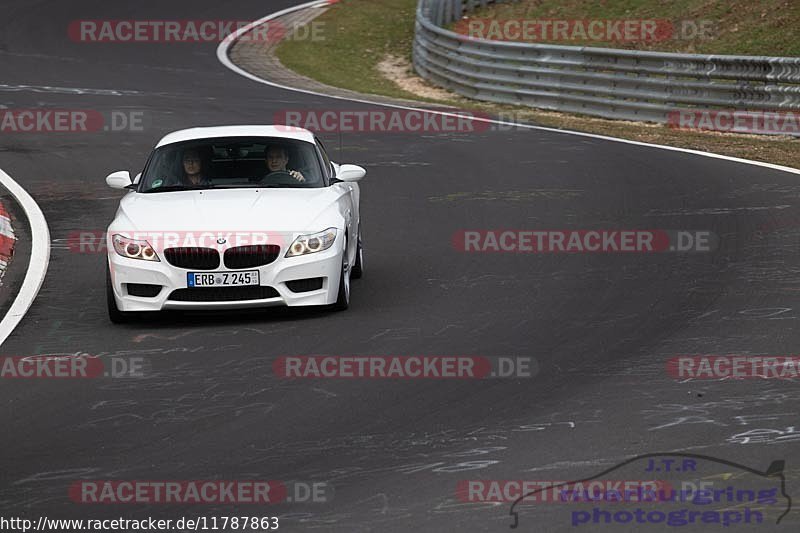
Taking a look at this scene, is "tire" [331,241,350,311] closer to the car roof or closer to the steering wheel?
the steering wheel

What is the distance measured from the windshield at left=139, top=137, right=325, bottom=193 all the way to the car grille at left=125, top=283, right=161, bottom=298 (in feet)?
4.21

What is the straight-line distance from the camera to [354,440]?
7227 millimetres

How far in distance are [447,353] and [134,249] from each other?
2522mm

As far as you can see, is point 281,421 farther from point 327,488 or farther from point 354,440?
point 327,488

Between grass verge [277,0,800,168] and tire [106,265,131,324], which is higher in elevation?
tire [106,265,131,324]

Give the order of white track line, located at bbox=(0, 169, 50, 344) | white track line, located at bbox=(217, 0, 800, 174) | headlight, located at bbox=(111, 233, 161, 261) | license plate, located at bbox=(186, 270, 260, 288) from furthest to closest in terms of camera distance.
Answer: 1. white track line, located at bbox=(217, 0, 800, 174)
2. white track line, located at bbox=(0, 169, 50, 344)
3. headlight, located at bbox=(111, 233, 161, 261)
4. license plate, located at bbox=(186, 270, 260, 288)

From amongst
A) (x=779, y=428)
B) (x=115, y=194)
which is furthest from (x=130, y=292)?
(x=115, y=194)

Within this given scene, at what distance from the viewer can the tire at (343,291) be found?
1030 centimetres

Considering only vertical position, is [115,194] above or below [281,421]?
below

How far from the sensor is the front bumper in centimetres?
998

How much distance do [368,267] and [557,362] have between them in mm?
3747

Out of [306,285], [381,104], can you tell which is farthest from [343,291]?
[381,104]

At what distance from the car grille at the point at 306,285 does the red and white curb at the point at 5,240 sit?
10.3 feet

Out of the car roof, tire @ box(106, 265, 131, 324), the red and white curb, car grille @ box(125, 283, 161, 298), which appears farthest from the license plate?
the red and white curb
